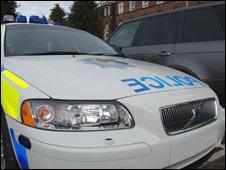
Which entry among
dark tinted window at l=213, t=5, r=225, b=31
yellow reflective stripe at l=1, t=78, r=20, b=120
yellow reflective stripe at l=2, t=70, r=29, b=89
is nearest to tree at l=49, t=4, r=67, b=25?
dark tinted window at l=213, t=5, r=225, b=31

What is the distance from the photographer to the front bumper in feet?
8.21

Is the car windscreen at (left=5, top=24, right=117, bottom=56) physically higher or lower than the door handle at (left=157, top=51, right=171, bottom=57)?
higher

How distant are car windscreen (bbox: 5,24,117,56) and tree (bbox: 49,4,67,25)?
1.49 m

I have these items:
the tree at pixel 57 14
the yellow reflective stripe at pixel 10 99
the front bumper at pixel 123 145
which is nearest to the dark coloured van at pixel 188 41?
the tree at pixel 57 14

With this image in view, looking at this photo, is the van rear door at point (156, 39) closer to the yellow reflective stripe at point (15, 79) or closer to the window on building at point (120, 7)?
the yellow reflective stripe at point (15, 79)

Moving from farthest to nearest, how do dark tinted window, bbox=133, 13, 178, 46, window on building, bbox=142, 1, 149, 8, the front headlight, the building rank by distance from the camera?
window on building, bbox=142, 1, 149, 8, the building, dark tinted window, bbox=133, 13, 178, 46, the front headlight

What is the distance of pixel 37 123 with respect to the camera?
2.69 meters

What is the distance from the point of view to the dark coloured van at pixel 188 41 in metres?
5.18

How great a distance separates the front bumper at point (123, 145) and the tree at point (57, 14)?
12.1 feet

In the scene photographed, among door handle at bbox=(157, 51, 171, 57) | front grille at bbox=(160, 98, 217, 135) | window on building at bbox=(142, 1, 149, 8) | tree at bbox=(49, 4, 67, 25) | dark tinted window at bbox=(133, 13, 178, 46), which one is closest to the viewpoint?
front grille at bbox=(160, 98, 217, 135)

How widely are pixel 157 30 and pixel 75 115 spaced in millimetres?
3838

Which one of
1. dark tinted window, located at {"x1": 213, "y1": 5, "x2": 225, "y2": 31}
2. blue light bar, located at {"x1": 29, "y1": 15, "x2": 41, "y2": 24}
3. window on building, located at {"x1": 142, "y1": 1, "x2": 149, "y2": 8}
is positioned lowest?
window on building, located at {"x1": 142, "y1": 1, "x2": 149, "y2": 8}

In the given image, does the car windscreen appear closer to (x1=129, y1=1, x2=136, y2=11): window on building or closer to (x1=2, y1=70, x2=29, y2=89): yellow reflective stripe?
(x1=2, y1=70, x2=29, y2=89): yellow reflective stripe

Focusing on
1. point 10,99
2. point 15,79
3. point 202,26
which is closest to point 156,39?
point 202,26
